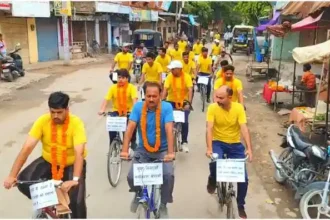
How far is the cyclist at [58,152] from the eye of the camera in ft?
12.3

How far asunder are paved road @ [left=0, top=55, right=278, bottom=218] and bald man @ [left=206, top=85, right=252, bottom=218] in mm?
627

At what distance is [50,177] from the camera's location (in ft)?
13.4

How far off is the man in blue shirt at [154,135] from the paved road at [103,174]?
83 centimetres

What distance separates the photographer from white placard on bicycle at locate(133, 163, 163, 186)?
13.3 ft

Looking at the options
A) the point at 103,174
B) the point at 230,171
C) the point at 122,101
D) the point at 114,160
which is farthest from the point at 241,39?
the point at 230,171

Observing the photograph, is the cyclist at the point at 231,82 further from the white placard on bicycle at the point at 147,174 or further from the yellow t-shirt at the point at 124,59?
the yellow t-shirt at the point at 124,59

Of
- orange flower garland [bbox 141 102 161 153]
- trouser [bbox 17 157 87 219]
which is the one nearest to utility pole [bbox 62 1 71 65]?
orange flower garland [bbox 141 102 161 153]

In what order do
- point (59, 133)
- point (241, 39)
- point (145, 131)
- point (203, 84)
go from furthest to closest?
point (241, 39) → point (203, 84) → point (145, 131) → point (59, 133)

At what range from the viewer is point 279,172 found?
578 centimetres

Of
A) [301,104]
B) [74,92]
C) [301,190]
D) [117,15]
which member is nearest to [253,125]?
[301,104]

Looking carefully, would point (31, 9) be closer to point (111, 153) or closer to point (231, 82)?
point (231, 82)

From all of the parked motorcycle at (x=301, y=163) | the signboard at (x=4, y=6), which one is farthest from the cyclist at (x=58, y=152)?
the signboard at (x=4, y=6)

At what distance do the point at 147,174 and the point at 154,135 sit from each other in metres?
0.57

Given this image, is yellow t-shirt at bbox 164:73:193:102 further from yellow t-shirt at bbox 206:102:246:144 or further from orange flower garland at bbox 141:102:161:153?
orange flower garland at bbox 141:102:161:153
